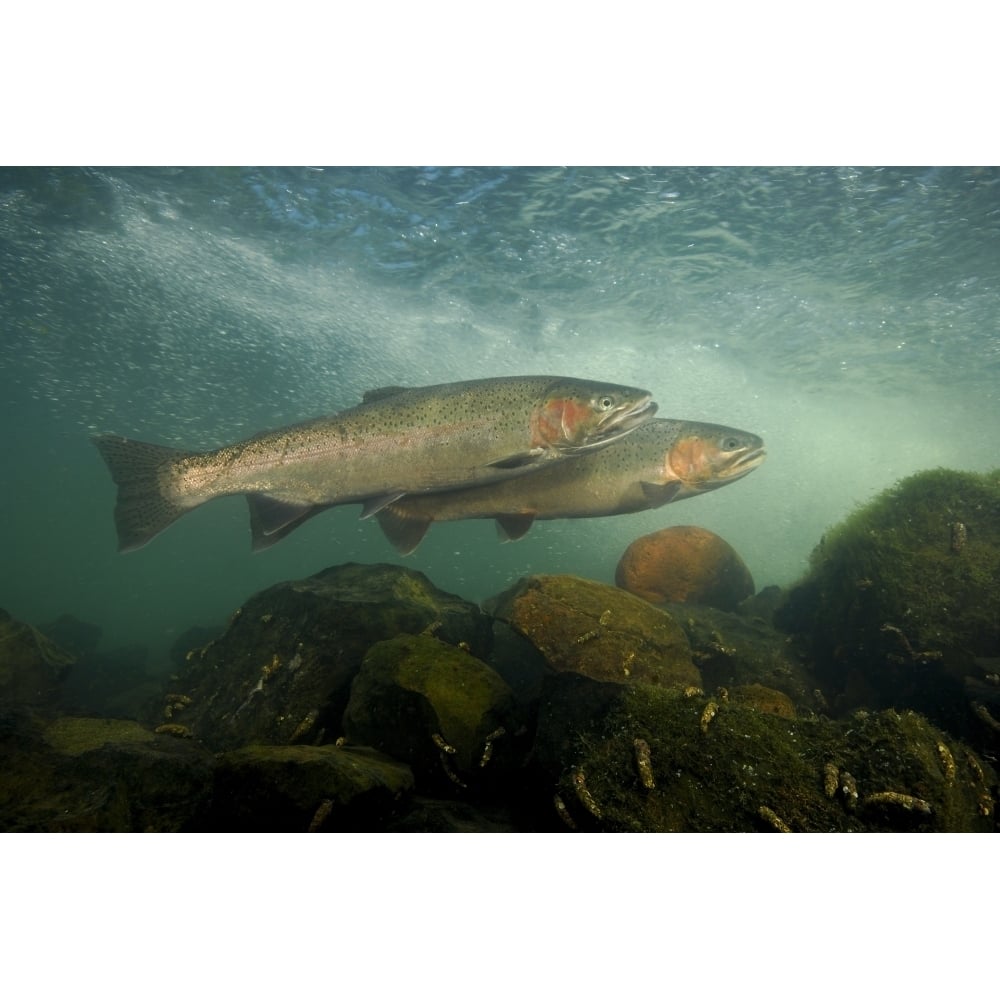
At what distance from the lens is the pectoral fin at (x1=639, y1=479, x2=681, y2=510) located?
6.18 metres

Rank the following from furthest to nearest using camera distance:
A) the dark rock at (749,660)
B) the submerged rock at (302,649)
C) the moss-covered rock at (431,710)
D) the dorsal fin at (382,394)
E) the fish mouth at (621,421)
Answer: the dorsal fin at (382,394), the fish mouth at (621,421), the dark rock at (749,660), the submerged rock at (302,649), the moss-covered rock at (431,710)

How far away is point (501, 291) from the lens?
61.3 ft

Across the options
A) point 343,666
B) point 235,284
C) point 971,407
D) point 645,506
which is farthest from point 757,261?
point 971,407

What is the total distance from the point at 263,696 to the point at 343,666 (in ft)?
2.29

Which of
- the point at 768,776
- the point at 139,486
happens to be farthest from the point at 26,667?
the point at 768,776

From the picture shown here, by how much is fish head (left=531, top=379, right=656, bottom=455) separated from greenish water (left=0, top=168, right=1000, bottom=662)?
8.84 m

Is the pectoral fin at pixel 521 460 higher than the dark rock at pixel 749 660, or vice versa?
the pectoral fin at pixel 521 460

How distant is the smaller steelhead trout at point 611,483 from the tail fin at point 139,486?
2256 millimetres

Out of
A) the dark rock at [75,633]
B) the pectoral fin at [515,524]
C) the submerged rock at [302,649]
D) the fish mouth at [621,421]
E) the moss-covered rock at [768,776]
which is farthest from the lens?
the dark rock at [75,633]

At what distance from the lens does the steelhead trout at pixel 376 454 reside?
5.07 metres

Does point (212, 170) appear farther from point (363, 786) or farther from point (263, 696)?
point (363, 786)

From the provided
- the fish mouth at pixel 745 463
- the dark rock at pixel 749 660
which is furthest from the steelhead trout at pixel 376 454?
the dark rock at pixel 749 660

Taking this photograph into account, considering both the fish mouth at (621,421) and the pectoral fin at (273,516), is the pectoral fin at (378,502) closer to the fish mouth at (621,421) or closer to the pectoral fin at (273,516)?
the pectoral fin at (273,516)

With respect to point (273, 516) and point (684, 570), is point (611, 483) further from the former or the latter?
point (273, 516)
